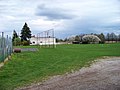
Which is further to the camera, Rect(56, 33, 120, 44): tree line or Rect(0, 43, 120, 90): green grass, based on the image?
Rect(56, 33, 120, 44): tree line

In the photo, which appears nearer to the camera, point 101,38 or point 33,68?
point 33,68

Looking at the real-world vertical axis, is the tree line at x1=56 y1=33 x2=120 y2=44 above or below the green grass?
above

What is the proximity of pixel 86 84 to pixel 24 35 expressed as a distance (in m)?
112

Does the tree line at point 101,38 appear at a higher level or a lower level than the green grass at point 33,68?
higher

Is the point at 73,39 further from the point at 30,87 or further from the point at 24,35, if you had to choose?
the point at 30,87

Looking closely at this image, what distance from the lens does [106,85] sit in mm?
11469

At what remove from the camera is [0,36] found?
82.4 ft

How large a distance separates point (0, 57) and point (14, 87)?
41.8 feet

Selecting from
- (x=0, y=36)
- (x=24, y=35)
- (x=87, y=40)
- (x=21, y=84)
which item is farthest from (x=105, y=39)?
(x=21, y=84)

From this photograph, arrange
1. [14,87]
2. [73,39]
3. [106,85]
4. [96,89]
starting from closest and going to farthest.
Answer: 1. [96,89]
2. [106,85]
3. [14,87]
4. [73,39]

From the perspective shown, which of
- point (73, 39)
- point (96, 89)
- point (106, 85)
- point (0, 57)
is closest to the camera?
point (96, 89)

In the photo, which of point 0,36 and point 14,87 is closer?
point 14,87

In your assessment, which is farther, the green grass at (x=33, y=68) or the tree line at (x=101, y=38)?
the tree line at (x=101, y=38)

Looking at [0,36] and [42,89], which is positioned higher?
[0,36]
